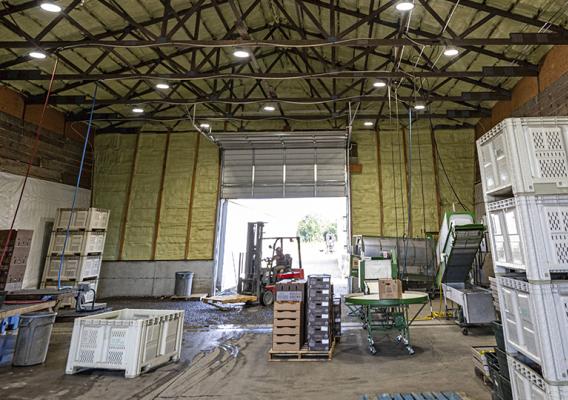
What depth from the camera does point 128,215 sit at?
1195 cm

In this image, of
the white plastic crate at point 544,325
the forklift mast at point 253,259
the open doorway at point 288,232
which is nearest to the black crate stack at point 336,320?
the white plastic crate at point 544,325

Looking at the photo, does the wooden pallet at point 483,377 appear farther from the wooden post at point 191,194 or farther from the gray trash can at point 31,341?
the wooden post at point 191,194

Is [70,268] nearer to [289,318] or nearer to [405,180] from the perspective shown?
[289,318]

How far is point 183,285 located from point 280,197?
15.8 ft

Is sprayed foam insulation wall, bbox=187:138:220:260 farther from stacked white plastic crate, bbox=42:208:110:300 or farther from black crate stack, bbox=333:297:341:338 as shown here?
black crate stack, bbox=333:297:341:338

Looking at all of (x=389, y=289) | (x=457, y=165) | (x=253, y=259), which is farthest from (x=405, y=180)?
(x=389, y=289)

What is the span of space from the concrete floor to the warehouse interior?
0.04m

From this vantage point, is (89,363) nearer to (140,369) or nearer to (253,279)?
(140,369)

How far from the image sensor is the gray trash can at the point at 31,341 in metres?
4.65

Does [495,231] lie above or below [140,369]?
above

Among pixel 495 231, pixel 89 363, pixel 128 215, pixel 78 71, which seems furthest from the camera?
pixel 128 215

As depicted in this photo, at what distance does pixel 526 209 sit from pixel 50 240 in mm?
11869

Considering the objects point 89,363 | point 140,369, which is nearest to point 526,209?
point 140,369

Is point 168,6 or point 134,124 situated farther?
point 134,124
